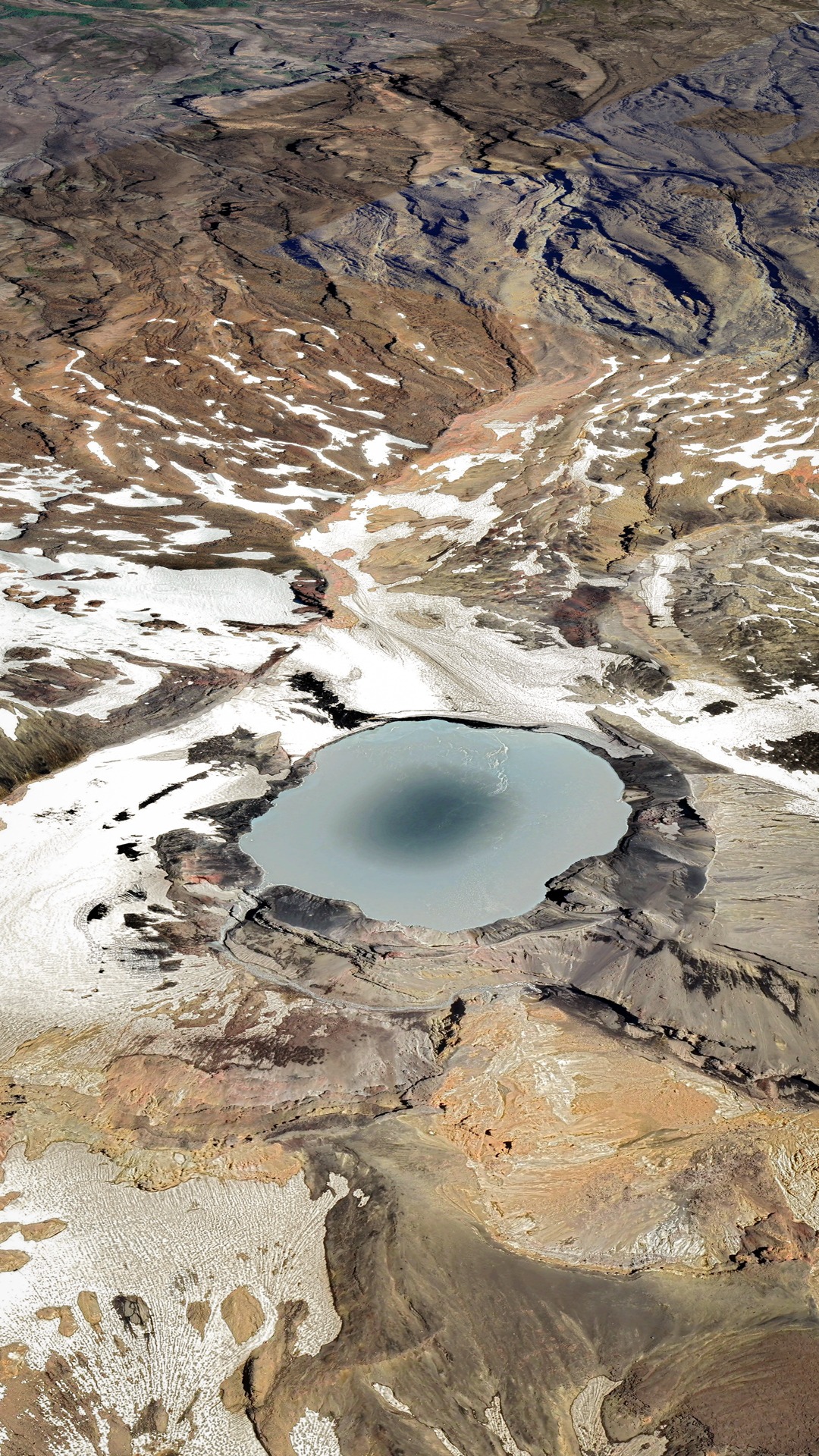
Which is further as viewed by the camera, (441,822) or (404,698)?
(404,698)

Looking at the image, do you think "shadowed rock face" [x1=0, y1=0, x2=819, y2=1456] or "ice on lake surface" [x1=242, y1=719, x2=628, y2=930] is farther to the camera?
"ice on lake surface" [x1=242, y1=719, x2=628, y2=930]

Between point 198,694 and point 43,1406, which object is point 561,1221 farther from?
point 198,694

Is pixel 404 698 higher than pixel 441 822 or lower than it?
lower

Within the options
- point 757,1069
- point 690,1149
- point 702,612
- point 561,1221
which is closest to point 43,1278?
point 561,1221

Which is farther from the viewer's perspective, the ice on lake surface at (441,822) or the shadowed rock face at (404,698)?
the ice on lake surface at (441,822)
